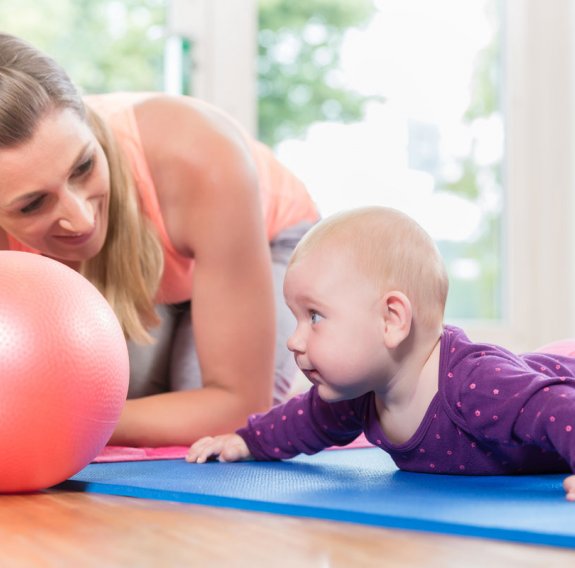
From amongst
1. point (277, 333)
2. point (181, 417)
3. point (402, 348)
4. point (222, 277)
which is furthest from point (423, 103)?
point (402, 348)

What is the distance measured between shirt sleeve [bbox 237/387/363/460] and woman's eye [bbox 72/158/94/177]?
0.48 metres

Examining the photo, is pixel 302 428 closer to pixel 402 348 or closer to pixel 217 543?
pixel 402 348

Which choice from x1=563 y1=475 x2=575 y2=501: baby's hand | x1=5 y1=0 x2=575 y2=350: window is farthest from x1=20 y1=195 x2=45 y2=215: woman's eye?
x1=5 y1=0 x2=575 y2=350: window

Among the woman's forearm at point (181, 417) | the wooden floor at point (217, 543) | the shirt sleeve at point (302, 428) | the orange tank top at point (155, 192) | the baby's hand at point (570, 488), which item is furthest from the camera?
the orange tank top at point (155, 192)

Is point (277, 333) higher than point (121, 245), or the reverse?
point (121, 245)

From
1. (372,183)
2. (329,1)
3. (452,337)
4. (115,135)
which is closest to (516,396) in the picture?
(452,337)

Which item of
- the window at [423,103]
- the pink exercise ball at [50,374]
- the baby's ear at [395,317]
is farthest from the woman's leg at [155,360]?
the window at [423,103]

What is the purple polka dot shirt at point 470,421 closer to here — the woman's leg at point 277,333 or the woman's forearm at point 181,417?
the woman's forearm at point 181,417

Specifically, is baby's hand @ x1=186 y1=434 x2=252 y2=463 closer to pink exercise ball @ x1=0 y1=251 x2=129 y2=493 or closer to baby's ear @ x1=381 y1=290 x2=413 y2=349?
pink exercise ball @ x1=0 y1=251 x2=129 y2=493

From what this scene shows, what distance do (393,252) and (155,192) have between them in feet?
2.25

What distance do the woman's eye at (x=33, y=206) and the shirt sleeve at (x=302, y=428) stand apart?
1.58 feet

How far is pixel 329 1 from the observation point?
3342 mm

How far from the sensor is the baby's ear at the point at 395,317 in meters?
1.31

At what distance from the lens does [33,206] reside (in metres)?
1.58
